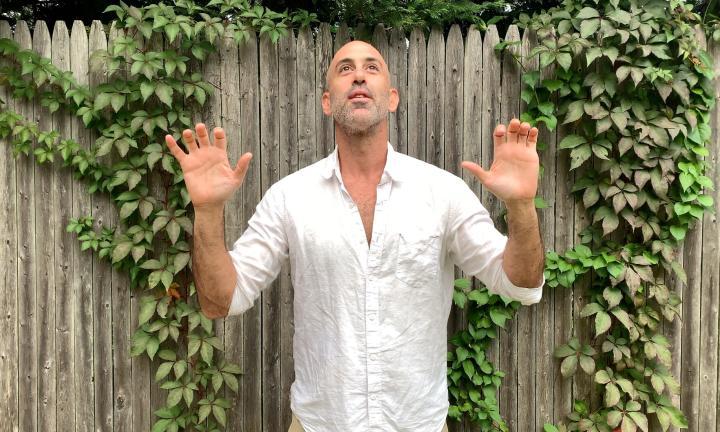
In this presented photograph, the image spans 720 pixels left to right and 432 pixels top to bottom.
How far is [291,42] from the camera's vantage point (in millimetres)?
2928

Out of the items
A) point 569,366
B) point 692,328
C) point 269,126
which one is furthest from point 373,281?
point 692,328

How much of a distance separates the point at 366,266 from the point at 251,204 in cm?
117

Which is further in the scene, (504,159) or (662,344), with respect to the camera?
(662,344)

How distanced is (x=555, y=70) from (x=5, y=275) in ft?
9.68

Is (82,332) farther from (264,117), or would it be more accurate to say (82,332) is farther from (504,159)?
(504,159)

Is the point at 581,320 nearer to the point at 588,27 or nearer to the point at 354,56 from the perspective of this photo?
the point at 588,27

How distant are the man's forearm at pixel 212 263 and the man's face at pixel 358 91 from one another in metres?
0.57

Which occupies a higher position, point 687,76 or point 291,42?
point 291,42

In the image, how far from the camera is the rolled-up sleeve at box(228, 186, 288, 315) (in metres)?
1.98

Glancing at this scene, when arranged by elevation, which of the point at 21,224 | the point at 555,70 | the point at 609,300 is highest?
the point at 555,70

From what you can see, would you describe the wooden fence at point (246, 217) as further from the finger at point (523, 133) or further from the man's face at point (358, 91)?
the finger at point (523, 133)

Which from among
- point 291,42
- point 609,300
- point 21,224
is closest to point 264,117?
point 291,42

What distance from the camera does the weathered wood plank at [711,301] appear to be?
2973mm

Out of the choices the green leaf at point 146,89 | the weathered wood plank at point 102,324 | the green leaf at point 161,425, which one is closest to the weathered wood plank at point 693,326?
the green leaf at point 161,425
